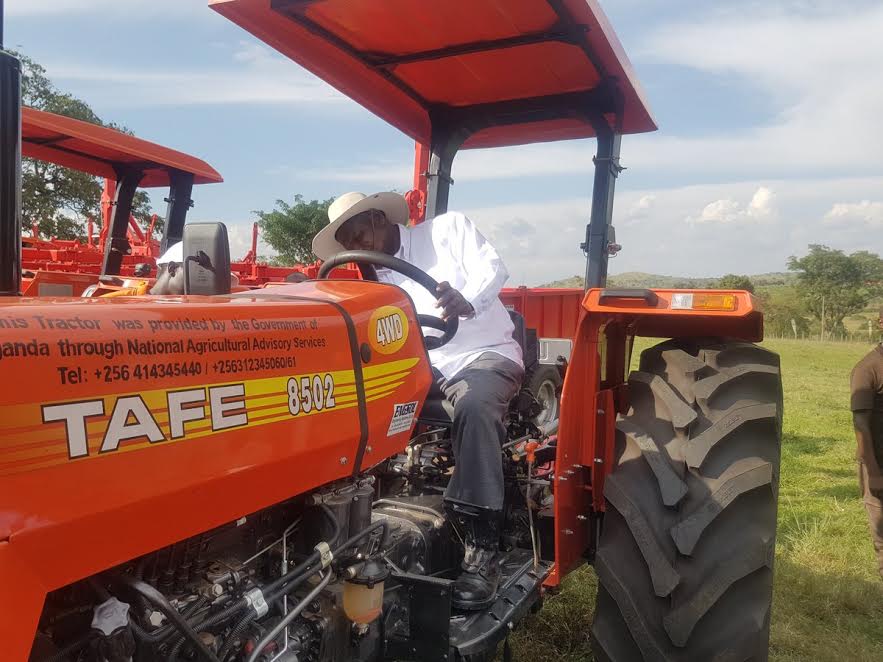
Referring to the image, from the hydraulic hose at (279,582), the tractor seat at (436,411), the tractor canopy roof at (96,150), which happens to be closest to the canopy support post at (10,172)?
the hydraulic hose at (279,582)

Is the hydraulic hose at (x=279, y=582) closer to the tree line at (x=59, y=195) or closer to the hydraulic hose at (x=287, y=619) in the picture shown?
the hydraulic hose at (x=287, y=619)

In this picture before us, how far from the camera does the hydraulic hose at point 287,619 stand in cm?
151

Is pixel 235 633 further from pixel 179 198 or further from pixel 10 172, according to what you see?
pixel 179 198

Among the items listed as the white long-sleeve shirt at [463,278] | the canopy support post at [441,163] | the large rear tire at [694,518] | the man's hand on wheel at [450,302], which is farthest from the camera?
the canopy support post at [441,163]

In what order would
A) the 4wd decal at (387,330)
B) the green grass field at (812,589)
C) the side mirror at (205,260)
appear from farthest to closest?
the green grass field at (812,589)
the 4wd decal at (387,330)
the side mirror at (205,260)

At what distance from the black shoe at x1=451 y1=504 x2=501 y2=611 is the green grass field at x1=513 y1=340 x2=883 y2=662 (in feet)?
2.15

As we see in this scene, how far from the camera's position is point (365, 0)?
93.2 inches

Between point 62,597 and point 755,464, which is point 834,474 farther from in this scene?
point 62,597

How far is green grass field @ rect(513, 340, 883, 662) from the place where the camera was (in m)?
3.06

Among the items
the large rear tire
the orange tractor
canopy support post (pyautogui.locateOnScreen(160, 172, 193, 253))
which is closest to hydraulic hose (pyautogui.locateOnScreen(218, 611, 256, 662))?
the orange tractor

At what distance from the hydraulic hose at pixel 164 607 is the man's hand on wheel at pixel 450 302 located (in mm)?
1244

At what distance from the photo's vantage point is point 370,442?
1867 mm

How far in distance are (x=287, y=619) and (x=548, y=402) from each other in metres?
2.45

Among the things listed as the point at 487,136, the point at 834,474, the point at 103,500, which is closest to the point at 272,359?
the point at 103,500
